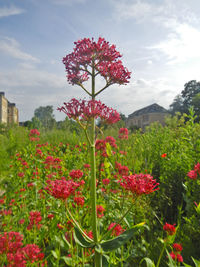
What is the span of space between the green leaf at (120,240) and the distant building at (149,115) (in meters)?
55.0

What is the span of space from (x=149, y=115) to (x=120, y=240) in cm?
5879

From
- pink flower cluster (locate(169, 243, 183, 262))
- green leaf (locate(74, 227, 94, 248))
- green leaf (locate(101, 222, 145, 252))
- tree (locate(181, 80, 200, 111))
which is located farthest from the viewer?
tree (locate(181, 80, 200, 111))

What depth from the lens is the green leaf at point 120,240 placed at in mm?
1135

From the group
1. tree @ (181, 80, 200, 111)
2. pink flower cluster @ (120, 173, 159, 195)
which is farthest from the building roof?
pink flower cluster @ (120, 173, 159, 195)

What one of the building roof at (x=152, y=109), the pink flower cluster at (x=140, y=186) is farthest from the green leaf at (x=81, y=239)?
the building roof at (x=152, y=109)

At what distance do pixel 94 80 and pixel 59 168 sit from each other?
10.2 feet

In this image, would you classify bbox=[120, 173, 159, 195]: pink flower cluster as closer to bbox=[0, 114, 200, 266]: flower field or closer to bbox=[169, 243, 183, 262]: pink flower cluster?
bbox=[0, 114, 200, 266]: flower field

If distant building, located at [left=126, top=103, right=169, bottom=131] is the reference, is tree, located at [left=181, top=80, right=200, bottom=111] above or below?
above

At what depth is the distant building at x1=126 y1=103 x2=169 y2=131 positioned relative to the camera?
189 ft

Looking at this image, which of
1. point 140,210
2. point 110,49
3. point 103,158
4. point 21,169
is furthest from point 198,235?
point 21,169

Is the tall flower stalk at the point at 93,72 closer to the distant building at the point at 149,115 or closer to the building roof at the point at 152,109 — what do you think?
the distant building at the point at 149,115

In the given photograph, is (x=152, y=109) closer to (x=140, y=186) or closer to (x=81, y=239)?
(x=140, y=186)

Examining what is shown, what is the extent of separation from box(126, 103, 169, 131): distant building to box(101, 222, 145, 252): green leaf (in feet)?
181

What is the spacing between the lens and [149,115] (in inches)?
2279
